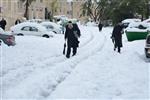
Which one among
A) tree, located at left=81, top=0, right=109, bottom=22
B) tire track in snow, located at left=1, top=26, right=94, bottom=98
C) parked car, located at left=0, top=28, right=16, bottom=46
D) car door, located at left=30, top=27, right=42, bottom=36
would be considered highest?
tire track in snow, located at left=1, top=26, right=94, bottom=98

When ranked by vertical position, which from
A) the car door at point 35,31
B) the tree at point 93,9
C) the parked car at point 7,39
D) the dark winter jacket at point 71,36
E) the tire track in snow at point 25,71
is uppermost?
the dark winter jacket at point 71,36

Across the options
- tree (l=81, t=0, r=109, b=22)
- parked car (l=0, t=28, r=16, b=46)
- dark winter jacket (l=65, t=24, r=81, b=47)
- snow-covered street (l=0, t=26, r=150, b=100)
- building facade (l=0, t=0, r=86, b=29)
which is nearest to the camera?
snow-covered street (l=0, t=26, r=150, b=100)

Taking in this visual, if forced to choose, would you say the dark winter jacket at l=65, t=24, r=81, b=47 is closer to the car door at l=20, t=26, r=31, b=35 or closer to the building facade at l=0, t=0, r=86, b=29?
the car door at l=20, t=26, r=31, b=35

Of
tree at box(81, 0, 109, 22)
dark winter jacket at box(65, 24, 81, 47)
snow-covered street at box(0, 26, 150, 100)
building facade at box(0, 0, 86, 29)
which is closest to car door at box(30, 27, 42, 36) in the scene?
building facade at box(0, 0, 86, 29)

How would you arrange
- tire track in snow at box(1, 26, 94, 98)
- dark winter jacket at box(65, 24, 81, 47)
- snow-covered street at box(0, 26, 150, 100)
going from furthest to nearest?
1. dark winter jacket at box(65, 24, 81, 47)
2. tire track in snow at box(1, 26, 94, 98)
3. snow-covered street at box(0, 26, 150, 100)

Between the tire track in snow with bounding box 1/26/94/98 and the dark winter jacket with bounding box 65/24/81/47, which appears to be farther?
the dark winter jacket with bounding box 65/24/81/47

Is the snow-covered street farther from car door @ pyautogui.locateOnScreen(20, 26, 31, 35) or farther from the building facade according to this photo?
the building facade

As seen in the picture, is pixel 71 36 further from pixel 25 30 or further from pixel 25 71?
pixel 25 30

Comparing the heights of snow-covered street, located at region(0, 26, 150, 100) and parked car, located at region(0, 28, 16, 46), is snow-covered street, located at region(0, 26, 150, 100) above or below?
above

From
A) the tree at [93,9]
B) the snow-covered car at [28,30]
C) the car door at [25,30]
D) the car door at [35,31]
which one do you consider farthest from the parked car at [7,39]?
the tree at [93,9]

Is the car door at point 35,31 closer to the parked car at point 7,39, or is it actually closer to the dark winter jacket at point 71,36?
the parked car at point 7,39

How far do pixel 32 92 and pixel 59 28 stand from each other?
128 ft

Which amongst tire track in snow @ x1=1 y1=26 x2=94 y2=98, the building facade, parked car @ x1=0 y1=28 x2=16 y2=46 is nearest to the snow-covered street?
tire track in snow @ x1=1 y1=26 x2=94 y2=98

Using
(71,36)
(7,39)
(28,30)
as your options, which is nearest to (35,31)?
(28,30)
